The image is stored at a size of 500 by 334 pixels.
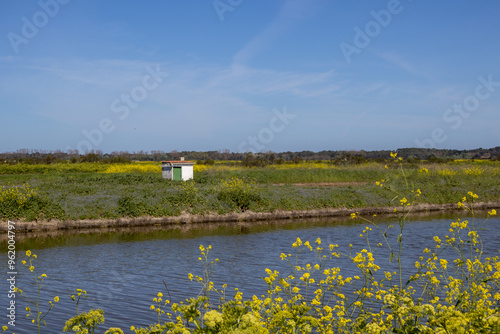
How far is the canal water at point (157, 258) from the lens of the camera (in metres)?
10.3

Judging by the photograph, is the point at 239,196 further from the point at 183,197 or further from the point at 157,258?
the point at 157,258

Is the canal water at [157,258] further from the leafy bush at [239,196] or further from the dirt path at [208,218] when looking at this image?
the leafy bush at [239,196]

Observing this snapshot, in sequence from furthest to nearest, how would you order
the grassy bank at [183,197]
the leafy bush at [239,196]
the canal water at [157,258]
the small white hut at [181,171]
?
1. the small white hut at [181,171]
2. the leafy bush at [239,196]
3. the grassy bank at [183,197]
4. the canal water at [157,258]

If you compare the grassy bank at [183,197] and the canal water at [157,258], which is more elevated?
the grassy bank at [183,197]

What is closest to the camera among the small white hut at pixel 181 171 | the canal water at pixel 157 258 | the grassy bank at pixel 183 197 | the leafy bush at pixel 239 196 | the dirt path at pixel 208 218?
the canal water at pixel 157 258

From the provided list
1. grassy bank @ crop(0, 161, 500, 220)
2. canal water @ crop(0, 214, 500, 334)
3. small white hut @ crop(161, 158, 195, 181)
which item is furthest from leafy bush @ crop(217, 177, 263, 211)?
small white hut @ crop(161, 158, 195, 181)

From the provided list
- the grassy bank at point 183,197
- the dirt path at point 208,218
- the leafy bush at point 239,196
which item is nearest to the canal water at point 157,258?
the dirt path at point 208,218

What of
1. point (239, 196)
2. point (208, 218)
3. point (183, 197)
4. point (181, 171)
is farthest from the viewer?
point (181, 171)

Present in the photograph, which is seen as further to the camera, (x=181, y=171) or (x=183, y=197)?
(x=181, y=171)

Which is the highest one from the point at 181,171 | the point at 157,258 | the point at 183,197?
the point at 181,171

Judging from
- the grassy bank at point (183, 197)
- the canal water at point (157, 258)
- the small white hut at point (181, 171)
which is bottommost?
the canal water at point (157, 258)

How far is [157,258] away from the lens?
1504cm

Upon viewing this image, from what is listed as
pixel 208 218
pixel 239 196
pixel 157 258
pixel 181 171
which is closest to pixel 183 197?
pixel 208 218

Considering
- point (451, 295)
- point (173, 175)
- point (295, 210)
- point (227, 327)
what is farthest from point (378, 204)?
point (227, 327)
